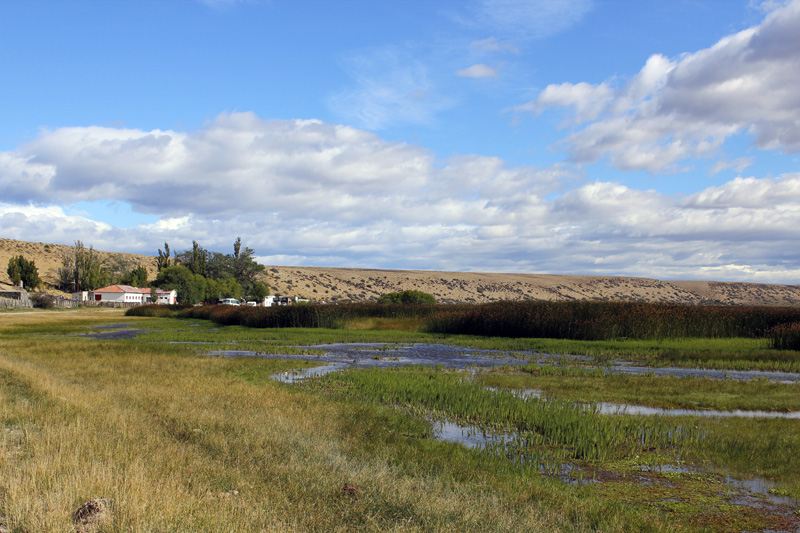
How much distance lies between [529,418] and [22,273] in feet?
371

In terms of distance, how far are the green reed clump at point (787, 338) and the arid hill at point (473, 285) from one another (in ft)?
336

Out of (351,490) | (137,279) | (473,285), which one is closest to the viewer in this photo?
(351,490)

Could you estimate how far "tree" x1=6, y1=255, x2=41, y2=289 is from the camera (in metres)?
100

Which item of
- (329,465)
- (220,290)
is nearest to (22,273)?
(220,290)

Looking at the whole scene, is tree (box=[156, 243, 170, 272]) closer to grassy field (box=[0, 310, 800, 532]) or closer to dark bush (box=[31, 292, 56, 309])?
dark bush (box=[31, 292, 56, 309])

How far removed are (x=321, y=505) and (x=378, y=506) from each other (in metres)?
0.68

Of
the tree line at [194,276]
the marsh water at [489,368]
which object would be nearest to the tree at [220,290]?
the tree line at [194,276]

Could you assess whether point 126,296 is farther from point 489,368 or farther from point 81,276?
point 489,368

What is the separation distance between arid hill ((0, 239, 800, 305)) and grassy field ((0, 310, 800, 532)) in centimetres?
11566

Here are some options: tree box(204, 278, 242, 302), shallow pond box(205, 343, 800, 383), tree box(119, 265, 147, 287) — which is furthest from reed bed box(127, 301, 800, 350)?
tree box(119, 265, 147, 287)

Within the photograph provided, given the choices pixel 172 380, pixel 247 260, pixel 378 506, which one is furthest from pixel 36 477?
pixel 247 260

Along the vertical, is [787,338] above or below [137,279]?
below

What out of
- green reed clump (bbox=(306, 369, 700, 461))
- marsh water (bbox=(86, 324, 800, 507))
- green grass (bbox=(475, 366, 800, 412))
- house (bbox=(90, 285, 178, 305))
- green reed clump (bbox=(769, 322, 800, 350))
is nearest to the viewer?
marsh water (bbox=(86, 324, 800, 507))

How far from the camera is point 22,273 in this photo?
102250 millimetres
